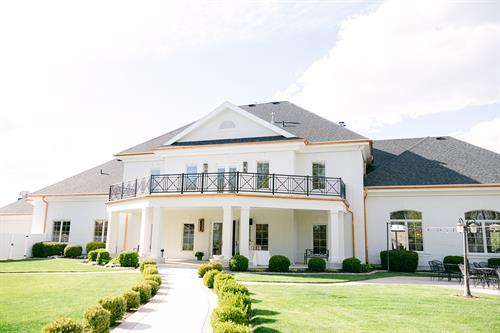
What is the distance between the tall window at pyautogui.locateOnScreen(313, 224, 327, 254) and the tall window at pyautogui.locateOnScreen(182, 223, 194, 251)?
714 cm

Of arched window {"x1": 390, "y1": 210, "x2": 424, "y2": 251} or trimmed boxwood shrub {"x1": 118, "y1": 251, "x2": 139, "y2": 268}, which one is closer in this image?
trimmed boxwood shrub {"x1": 118, "y1": 251, "x2": 139, "y2": 268}

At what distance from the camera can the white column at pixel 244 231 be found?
17.6 meters

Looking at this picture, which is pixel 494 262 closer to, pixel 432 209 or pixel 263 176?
pixel 432 209

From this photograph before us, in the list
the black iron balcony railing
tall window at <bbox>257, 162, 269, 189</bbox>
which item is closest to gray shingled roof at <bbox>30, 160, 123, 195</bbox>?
the black iron balcony railing

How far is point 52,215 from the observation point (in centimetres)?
2783

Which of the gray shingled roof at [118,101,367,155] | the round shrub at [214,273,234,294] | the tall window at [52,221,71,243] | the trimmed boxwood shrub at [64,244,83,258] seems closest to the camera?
the round shrub at [214,273,234,294]

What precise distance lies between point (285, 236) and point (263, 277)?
6067 millimetres

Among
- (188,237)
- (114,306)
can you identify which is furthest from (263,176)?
(114,306)

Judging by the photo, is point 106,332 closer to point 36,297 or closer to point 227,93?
point 36,297

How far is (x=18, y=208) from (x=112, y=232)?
1553cm

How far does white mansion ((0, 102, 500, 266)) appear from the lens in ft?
63.0

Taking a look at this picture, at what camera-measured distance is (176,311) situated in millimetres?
8672

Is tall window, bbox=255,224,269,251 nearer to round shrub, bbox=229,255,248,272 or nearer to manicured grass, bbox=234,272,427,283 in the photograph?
round shrub, bbox=229,255,248,272

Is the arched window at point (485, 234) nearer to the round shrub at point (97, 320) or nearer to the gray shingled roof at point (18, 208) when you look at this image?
the round shrub at point (97, 320)
